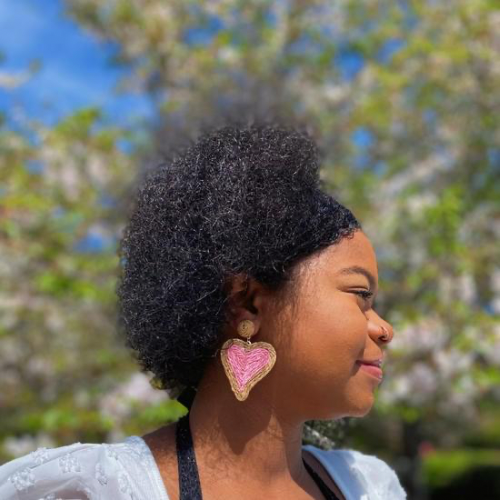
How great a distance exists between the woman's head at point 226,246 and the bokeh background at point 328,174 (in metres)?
0.51

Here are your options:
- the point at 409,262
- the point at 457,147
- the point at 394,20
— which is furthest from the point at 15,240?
the point at 394,20

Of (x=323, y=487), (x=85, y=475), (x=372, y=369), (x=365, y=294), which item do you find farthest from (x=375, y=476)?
(x=85, y=475)

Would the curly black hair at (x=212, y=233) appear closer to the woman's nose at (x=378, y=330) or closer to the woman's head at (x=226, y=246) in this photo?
the woman's head at (x=226, y=246)

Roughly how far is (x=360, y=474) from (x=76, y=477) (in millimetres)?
738

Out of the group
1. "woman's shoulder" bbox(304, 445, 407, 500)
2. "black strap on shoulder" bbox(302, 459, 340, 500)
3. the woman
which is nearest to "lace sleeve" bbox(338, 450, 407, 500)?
"woman's shoulder" bbox(304, 445, 407, 500)

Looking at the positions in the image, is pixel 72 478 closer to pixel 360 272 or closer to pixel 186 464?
pixel 186 464

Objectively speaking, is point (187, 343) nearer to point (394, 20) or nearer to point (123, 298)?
point (123, 298)

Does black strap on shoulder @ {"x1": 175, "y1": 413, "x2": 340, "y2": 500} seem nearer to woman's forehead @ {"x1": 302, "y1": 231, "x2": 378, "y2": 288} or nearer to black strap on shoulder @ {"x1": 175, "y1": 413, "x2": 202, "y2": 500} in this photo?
black strap on shoulder @ {"x1": 175, "y1": 413, "x2": 202, "y2": 500}

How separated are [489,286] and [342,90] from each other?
10.1 ft

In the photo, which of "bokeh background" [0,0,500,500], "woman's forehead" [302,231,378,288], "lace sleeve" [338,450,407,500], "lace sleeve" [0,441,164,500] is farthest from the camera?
"bokeh background" [0,0,500,500]

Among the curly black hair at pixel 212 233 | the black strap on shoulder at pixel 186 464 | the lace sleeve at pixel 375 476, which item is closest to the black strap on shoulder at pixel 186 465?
the black strap on shoulder at pixel 186 464

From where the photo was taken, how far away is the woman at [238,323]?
1.39 metres

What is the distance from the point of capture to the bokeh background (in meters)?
4.52

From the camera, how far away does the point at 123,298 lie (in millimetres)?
1553
